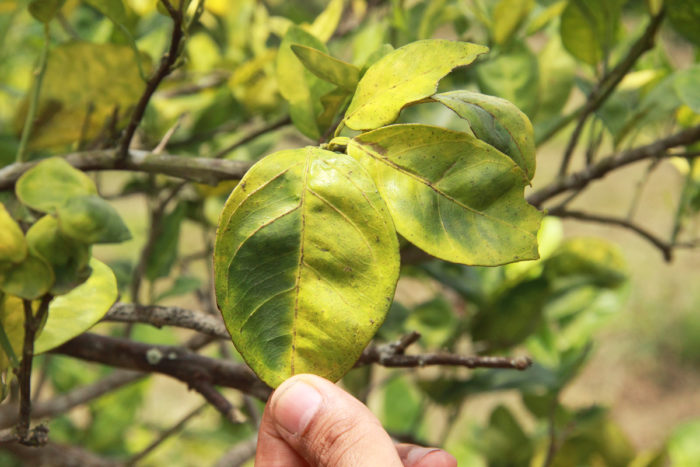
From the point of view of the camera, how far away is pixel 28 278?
0.29 meters

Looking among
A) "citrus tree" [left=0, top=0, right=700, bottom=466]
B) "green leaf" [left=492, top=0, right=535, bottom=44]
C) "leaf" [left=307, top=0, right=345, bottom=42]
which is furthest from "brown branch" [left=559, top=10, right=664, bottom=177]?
"leaf" [left=307, top=0, right=345, bottom=42]

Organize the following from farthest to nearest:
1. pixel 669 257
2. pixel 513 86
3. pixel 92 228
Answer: pixel 669 257
pixel 513 86
pixel 92 228

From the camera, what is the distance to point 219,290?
32cm

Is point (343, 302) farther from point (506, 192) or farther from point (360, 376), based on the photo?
point (360, 376)

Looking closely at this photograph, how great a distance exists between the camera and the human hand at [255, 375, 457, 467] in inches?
15.4

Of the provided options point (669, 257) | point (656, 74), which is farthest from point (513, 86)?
point (669, 257)

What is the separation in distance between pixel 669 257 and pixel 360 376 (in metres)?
0.44

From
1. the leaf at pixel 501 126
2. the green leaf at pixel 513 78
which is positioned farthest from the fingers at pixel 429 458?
the green leaf at pixel 513 78

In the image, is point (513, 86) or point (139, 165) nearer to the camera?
point (139, 165)

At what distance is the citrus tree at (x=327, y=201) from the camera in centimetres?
32

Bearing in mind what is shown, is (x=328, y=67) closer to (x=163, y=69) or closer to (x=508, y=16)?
(x=163, y=69)

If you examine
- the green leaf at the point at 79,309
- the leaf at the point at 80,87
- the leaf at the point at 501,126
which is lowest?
the green leaf at the point at 79,309

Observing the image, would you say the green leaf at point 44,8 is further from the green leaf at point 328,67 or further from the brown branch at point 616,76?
the brown branch at point 616,76

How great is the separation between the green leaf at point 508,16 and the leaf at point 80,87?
1.16ft
